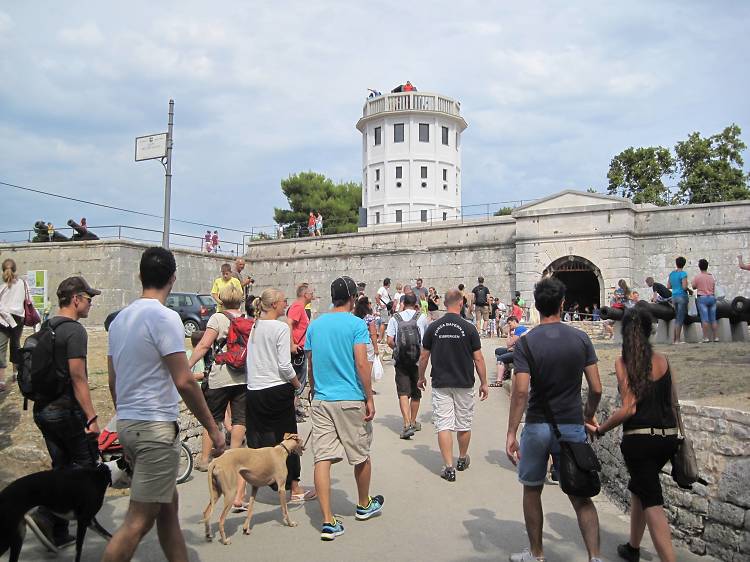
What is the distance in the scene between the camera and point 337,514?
585 cm

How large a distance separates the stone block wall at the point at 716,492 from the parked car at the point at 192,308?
17.3m

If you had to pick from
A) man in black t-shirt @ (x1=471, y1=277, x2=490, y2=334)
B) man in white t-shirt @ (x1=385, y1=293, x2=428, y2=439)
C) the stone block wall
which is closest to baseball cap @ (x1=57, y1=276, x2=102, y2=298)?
man in white t-shirt @ (x1=385, y1=293, x2=428, y2=439)

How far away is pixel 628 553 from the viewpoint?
4828 millimetres

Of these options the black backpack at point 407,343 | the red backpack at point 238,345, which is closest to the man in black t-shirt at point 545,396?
the red backpack at point 238,345

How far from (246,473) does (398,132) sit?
141 feet

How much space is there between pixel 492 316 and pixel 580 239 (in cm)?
480

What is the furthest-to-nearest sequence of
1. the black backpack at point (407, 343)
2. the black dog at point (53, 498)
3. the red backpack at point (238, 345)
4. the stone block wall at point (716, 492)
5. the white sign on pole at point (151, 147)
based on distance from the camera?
the white sign on pole at point (151, 147) → the black backpack at point (407, 343) → the red backpack at point (238, 345) → the stone block wall at point (716, 492) → the black dog at point (53, 498)

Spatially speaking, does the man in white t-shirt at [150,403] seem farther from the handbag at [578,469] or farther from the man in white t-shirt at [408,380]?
the man in white t-shirt at [408,380]

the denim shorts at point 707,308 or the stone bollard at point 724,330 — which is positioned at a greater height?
the denim shorts at point 707,308

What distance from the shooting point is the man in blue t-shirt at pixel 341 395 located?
5.41 meters

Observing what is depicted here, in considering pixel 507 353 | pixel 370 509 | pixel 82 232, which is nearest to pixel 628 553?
pixel 370 509

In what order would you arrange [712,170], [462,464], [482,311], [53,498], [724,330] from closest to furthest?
[53,498] → [462,464] → [724,330] → [482,311] → [712,170]

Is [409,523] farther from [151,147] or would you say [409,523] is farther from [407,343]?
[151,147]

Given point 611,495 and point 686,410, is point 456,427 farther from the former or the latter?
point 686,410
